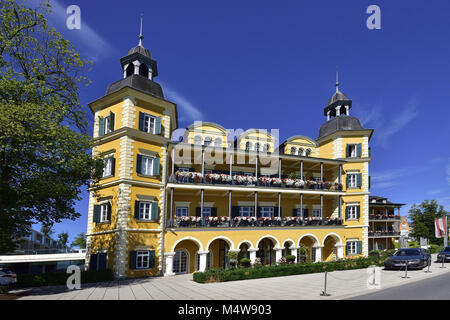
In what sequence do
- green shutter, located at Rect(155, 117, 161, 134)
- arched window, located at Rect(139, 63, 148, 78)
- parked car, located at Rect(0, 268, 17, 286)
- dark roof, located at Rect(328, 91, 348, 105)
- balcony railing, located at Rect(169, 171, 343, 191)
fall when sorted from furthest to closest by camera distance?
1. dark roof, located at Rect(328, 91, 348, 105)
2. arched window, located at Rect(139, 63, 148, 78)
3. balcony railing, located at Rect(169, 171, 343, 191)
4. green shutter, located at Rect(155, 117, 161, 134)
5. parked car, located at Rect(0, 268, 17, 286)

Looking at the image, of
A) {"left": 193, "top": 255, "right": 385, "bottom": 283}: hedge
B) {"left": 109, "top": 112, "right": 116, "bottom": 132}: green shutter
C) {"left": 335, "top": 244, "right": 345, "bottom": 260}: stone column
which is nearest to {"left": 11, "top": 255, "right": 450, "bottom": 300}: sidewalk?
{"left": 193, "top": 255, "right": 385, "bottom": 283}: hedge

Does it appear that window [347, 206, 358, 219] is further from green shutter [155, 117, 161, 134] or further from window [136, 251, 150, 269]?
green shutter [155, 117, 161, 134]

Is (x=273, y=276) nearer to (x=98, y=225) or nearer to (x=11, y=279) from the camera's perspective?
(x=98, y=225)

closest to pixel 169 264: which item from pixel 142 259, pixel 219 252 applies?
pixel 142 259

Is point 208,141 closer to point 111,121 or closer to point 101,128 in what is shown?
point 111,121

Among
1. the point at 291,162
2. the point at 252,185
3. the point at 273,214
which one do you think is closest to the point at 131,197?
the point at 252,185

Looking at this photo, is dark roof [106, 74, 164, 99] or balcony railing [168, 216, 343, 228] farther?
dark roof [106, 74, 164, 99]

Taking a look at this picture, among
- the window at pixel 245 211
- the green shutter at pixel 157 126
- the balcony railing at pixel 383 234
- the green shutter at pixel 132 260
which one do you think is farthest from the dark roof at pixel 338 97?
the green shutter at pixel 132 260

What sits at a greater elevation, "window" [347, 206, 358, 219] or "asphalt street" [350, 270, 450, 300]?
"window" [347, 206, 358, 219]

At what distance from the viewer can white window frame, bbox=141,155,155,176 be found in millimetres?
23641

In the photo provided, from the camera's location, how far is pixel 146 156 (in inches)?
940

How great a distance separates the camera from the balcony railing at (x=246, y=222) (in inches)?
947

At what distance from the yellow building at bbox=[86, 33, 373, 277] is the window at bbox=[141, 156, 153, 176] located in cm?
A: 8

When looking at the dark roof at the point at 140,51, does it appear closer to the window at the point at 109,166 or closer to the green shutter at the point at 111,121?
the green shutter at the point at 111,121
